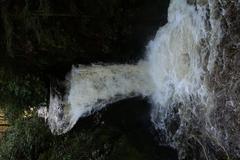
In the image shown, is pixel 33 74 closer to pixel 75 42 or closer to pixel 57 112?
pixel 57 112

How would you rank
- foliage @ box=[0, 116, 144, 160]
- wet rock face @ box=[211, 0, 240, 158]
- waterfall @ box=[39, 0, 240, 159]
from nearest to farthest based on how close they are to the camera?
wet rock face @ box=[211, 0, 240, 158]
waterfall @ box=[39, 0, 240, 159]
foliage @ box=[0, 116, 144, 160]

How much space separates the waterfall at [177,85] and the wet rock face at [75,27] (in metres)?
0.34

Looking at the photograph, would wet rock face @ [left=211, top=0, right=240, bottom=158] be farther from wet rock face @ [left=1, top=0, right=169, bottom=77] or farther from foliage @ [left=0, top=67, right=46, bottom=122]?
foliage @ [left=0, top=67, right=46, bottom=122]

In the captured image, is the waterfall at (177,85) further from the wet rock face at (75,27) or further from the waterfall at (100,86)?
the wet rock face at (75,27)

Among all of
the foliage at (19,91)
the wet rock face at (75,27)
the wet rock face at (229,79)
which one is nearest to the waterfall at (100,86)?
the wet rock face at (75,27)

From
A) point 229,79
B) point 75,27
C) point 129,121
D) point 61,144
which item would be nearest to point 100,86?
point 129,121

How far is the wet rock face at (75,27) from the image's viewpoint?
19.0 feet

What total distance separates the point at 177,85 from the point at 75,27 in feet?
5.09

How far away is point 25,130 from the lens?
8.84 meters

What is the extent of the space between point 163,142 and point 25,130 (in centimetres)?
309

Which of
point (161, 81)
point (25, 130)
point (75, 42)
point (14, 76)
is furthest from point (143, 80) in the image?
point (25, 130)

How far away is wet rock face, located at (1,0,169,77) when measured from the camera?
5789mm

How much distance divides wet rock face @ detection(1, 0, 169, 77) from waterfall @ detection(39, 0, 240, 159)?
1.12 feet

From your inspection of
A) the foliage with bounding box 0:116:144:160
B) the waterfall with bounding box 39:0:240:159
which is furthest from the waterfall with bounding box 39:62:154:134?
the foliage with bounding box 0:116:144:160
